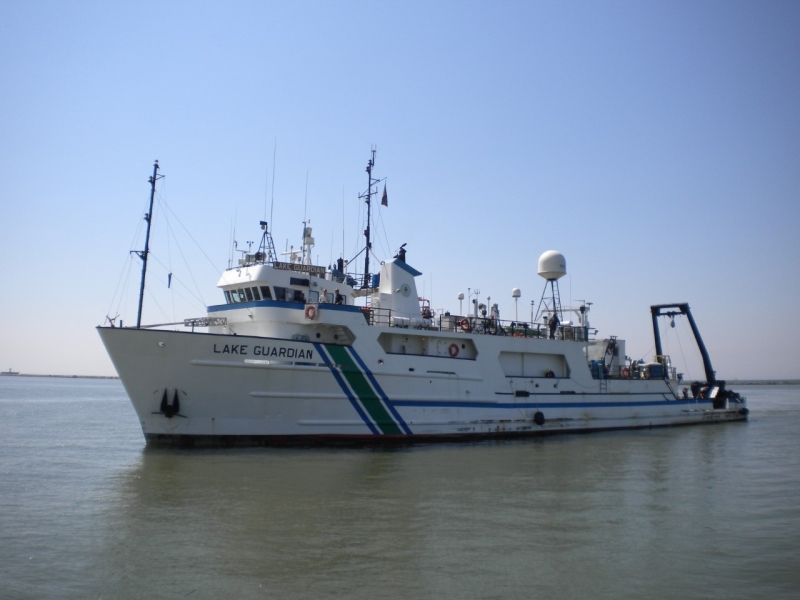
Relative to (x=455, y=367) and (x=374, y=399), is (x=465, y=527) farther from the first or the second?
(x=455, y=367)

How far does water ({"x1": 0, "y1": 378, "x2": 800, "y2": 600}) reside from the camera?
22.6 feet

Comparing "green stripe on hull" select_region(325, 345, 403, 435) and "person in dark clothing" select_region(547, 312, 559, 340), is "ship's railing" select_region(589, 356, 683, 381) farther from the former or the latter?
"green stripe on hull" select_region(325, 345, 403, 435)

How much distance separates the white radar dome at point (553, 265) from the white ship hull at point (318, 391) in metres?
3.99

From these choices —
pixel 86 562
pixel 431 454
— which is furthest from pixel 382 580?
pixel 431 454

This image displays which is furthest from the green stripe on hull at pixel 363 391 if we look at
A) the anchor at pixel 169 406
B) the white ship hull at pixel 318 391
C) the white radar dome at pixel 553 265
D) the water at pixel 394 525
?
the white radar dome at pixel 553 265

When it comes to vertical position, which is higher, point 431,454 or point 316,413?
point 316,413

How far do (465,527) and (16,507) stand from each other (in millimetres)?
7765

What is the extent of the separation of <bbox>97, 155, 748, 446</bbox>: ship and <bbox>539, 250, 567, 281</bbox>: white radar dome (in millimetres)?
60

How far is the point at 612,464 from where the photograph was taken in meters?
15.8

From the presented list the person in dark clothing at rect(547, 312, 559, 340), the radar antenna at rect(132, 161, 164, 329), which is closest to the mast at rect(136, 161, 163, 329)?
the radar antenna at rect(132, 161, 164, 329)

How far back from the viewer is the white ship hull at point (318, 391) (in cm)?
1598

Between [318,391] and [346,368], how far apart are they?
1.05 m

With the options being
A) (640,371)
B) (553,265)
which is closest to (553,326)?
(553,265)

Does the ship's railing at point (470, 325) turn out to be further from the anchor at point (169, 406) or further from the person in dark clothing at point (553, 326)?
the anchor at point (169, 406)
